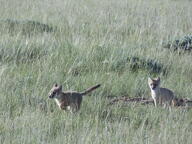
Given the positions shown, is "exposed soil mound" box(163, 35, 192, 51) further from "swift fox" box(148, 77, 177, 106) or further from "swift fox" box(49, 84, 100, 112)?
"swift fox" box(49, 84, 100, 112)

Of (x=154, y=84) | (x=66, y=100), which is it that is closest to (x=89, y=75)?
(x=154, y=84)

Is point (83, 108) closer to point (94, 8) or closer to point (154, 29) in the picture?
point (154, 29)

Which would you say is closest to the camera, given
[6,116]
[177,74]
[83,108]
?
[6,116]

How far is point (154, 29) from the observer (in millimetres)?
10984

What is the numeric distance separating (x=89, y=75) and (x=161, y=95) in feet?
3.97

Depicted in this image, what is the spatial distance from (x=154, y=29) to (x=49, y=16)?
8.86 feet

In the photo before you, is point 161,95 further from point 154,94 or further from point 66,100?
point 66,100

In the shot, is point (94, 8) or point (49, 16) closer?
point (49, 16)

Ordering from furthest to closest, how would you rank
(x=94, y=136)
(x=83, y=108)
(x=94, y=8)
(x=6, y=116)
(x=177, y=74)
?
(x=94, y=8) → (x=177, y=74) → (x=83, y=108) → (x=6, y=116) → (x=94, y=136)

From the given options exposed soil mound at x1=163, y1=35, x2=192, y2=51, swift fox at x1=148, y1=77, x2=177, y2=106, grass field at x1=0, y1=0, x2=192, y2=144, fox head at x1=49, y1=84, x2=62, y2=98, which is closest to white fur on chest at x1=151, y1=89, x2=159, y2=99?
swift fox at x1=148, y1=77, x2=177, y2=106

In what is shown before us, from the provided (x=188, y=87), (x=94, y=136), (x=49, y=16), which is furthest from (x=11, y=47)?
(x=49, y=16)

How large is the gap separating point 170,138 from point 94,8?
10.2m

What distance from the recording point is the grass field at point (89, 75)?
4.64 m

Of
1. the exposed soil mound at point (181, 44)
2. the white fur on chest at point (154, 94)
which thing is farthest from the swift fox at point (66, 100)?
the exposed soil mound at point (181, 44)
